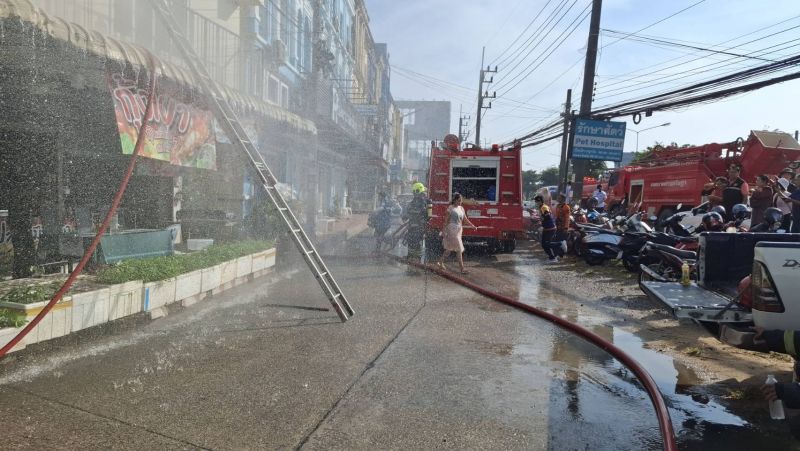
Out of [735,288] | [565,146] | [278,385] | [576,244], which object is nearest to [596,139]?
[565,146]

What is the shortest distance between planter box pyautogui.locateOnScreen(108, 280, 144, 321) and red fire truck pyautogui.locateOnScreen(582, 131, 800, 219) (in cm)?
1275

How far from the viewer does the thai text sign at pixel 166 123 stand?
6.59 meters

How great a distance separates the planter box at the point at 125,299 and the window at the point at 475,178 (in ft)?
27.8

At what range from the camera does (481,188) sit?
12742mm

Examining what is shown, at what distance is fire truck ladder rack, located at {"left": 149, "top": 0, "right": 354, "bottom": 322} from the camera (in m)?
6.17

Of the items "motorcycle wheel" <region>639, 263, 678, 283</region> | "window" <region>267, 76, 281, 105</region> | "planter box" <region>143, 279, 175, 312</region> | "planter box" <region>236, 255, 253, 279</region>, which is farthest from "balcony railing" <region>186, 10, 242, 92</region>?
"motorcycle wheel" <region>639, 263, 678, 283</region>

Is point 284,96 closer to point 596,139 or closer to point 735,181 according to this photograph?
point 596,139

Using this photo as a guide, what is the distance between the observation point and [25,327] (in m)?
4.04

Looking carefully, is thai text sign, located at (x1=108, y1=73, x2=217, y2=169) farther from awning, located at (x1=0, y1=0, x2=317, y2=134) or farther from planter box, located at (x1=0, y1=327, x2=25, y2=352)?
planter box, located at (x1=0, y1=327, x2=25, y2=352)

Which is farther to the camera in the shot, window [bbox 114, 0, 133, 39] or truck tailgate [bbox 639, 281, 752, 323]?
window [bbox 114, 0, 133, 39]

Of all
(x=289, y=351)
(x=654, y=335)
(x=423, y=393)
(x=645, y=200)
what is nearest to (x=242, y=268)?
(x=289, y=351)

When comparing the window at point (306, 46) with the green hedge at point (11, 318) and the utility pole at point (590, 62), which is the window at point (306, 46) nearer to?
the utility pole at point (590, 62)

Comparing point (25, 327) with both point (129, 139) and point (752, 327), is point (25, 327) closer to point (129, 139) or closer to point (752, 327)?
point (129, 139)

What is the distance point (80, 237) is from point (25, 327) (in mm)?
2693
